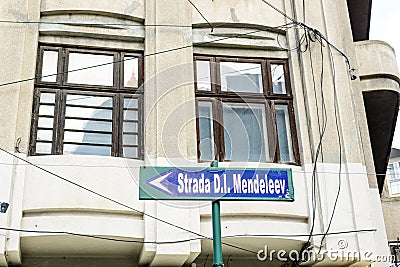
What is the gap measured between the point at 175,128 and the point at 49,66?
2.10m

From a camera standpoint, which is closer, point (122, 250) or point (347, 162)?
point (122, 250)

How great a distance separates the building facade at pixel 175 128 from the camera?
7375mm

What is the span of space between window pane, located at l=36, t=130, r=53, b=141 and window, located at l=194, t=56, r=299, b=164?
2.10 m

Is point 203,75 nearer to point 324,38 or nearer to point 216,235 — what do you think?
point 324,38

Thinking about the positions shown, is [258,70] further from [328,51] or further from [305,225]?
[305,225]

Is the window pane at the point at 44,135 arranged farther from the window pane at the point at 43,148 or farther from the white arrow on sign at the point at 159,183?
the white arrow on sign at the point at 159,183

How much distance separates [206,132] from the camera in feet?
27.5

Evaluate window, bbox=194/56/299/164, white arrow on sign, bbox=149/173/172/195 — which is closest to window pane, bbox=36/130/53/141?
window, bbox=194/56/299/164

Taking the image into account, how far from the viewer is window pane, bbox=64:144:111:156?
25.8 ft

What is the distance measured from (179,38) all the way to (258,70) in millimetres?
1364

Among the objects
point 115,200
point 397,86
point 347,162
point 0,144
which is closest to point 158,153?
point 115,200

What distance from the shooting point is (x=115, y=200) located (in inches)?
292

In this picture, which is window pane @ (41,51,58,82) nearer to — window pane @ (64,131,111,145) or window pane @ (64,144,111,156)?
window pane @ (64,131,111,145)

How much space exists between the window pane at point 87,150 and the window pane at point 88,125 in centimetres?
27
